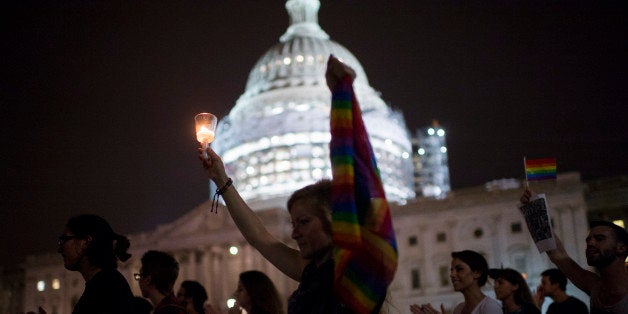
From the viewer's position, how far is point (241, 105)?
9056 centimetres

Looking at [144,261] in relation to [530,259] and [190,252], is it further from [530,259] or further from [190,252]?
[190,252]

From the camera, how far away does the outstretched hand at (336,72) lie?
4664 millimetres

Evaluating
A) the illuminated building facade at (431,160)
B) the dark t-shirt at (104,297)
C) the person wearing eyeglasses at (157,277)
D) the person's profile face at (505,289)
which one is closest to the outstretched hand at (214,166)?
the dark t-shirt at (104,297)

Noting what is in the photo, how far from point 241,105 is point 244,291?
83.8 meters

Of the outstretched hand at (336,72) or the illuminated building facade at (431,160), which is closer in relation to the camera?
the outstretched hand at (336,72)

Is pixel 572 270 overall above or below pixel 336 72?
below

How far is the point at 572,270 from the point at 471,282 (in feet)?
4.17

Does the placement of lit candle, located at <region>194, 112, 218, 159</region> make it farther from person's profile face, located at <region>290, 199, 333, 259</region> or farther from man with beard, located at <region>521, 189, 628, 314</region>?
man with beard, located at <region>521, 189, 628, 314</region>

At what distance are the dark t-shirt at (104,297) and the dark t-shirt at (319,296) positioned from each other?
2.02 metres

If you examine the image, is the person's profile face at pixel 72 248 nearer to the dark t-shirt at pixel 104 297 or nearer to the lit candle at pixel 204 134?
the dark t-shirt at pixel 104 297

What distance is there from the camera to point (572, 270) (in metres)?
7.41

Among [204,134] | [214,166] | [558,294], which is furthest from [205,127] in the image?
[558,294]

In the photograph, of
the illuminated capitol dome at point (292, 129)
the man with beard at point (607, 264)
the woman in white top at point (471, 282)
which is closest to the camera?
the man with beard at point (607, 264)

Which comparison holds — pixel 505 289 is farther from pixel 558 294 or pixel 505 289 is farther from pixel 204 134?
pixel 204 134
